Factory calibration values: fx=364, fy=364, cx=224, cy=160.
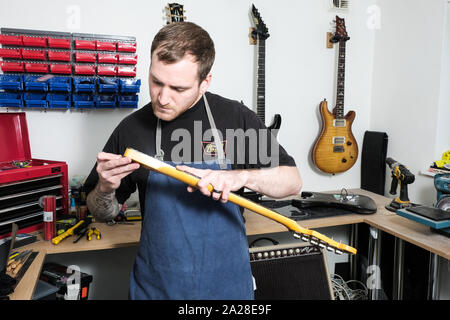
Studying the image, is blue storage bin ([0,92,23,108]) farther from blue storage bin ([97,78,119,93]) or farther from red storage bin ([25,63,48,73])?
blue storage bin ([97,78,119,93])

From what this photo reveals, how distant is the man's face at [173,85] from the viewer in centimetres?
114

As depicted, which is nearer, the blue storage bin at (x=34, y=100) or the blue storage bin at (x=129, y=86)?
the blue storage bin at (x=34, y=100)

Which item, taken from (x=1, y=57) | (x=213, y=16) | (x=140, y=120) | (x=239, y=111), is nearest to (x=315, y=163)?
(x=213, y=16)

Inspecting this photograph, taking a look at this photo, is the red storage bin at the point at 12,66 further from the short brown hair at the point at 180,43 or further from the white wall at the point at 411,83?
the white wall at the point at 411,83

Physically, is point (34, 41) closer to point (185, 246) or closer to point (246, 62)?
point (246, 62)

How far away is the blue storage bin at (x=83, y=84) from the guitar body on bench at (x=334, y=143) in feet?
5.01

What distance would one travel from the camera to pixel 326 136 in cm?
255

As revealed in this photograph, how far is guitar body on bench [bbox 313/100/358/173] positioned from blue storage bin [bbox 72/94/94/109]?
152 cm

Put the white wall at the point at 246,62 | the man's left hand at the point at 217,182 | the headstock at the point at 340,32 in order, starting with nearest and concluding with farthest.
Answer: the man's left hand at the point at 217,182 → the white wall at the point at 246,62 → the headstock at the point at 340,32

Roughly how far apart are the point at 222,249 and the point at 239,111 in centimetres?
49

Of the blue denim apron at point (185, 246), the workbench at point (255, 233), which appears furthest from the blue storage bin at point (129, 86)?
the blue denim apron at point (185, 246)

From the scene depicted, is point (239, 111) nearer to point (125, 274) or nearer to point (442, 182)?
point (442, 182)

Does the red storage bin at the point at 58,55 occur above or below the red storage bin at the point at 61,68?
above

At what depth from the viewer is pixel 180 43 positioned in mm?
1120
